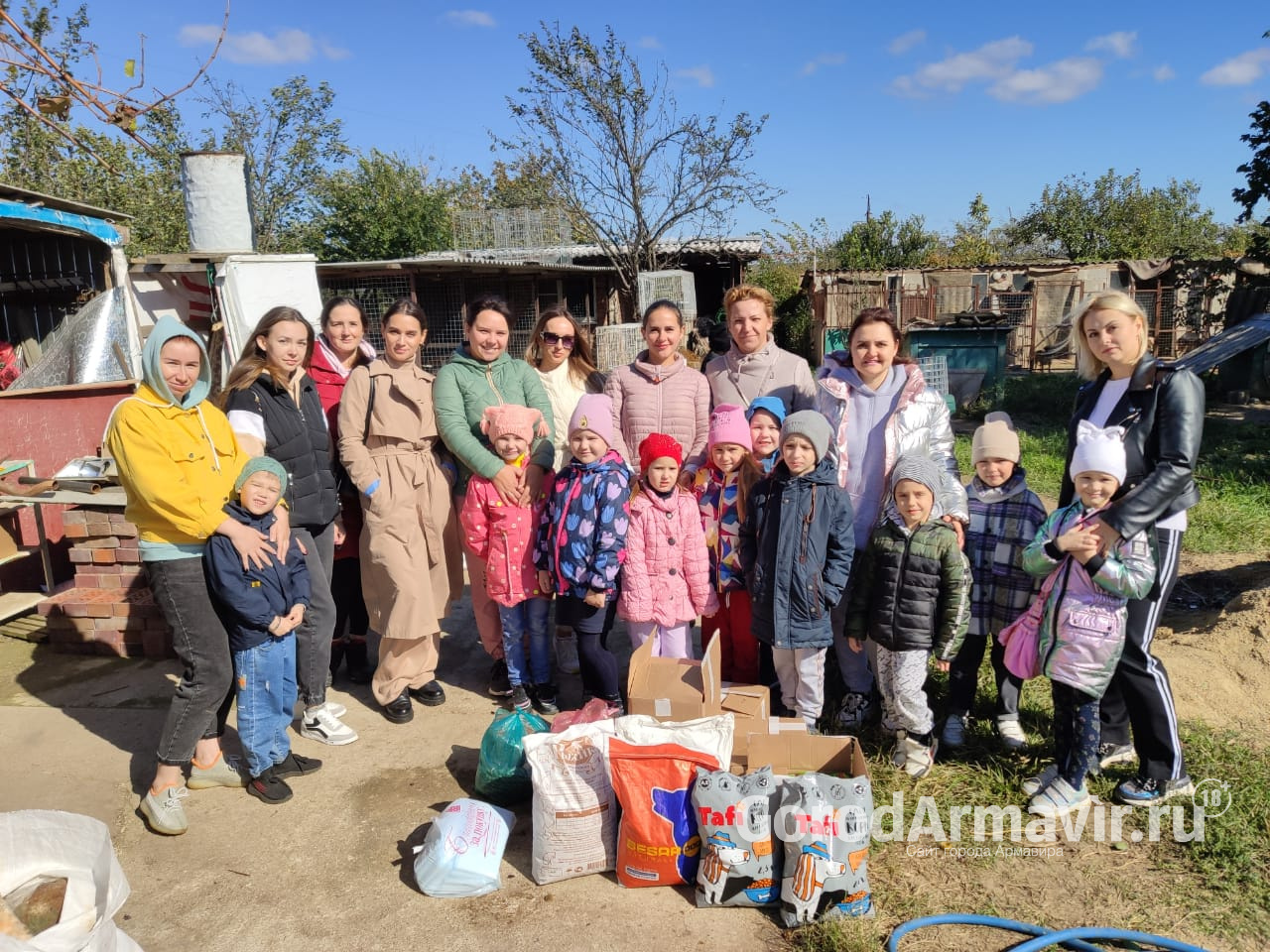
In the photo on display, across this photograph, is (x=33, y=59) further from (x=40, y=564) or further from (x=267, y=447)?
(x=40, y=564)

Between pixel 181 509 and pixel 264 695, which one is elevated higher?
pixel 181 509

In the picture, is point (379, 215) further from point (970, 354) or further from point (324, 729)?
point (324, 729)

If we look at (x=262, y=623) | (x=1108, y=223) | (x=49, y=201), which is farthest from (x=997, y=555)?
(x=1108, y=223)

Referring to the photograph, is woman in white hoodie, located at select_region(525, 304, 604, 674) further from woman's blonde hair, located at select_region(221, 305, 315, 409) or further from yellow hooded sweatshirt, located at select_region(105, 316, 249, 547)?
yellow hooded sweatshirt, located at select_region(105, 316, 249, 547)

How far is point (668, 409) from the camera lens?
12.4ft

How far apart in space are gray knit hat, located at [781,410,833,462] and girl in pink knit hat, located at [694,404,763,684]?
0.32 metres

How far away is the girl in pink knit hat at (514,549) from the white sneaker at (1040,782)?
1.97 m

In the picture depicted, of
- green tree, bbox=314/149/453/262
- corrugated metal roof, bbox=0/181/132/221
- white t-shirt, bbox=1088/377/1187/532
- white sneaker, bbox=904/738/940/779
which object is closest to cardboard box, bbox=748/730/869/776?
white sneaker, bbox=904/738/940/779

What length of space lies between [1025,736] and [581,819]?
1926 mm

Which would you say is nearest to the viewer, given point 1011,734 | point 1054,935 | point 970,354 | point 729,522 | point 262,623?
point 1054,935

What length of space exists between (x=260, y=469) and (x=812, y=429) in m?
2.07

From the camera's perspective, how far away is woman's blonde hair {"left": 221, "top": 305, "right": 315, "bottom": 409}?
3.32m

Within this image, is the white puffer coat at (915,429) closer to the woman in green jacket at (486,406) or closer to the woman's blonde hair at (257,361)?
the woman in green jacket at (486,406)

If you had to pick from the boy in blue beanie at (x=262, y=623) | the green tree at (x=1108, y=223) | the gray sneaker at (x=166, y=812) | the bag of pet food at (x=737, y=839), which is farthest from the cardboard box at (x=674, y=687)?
the green tree at (x=1108, y=223)
